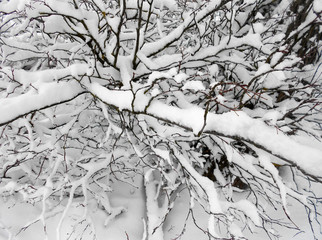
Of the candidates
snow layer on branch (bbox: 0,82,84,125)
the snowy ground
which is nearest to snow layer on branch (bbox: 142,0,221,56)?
snow layer on branch (bbox: 0,82,84,125)

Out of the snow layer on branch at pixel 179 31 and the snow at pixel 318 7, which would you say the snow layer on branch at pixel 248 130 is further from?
the snow at pixel 318 7

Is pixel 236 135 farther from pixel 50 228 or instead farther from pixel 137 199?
pixel 50 228

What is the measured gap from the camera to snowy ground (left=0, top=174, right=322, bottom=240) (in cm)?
317

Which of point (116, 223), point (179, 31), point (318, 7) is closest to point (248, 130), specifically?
point (179, 31)

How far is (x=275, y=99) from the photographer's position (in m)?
3.18

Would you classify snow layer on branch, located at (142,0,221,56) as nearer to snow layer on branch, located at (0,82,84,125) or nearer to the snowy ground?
snow layer on branch, located at (0,82,84,125)

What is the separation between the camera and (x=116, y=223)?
3.41 meters

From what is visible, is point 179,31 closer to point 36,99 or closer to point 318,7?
point 318,7

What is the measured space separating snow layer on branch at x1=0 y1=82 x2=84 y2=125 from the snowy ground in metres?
1.89

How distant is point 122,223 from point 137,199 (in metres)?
0.47

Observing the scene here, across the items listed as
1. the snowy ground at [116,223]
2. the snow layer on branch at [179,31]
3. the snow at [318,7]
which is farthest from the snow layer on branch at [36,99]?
the snow at [318,7]

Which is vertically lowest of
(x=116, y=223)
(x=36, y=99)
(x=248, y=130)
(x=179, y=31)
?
(x=116, y=223)

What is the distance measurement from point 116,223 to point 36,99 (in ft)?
8.32

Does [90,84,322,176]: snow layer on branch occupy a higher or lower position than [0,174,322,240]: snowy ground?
higher
